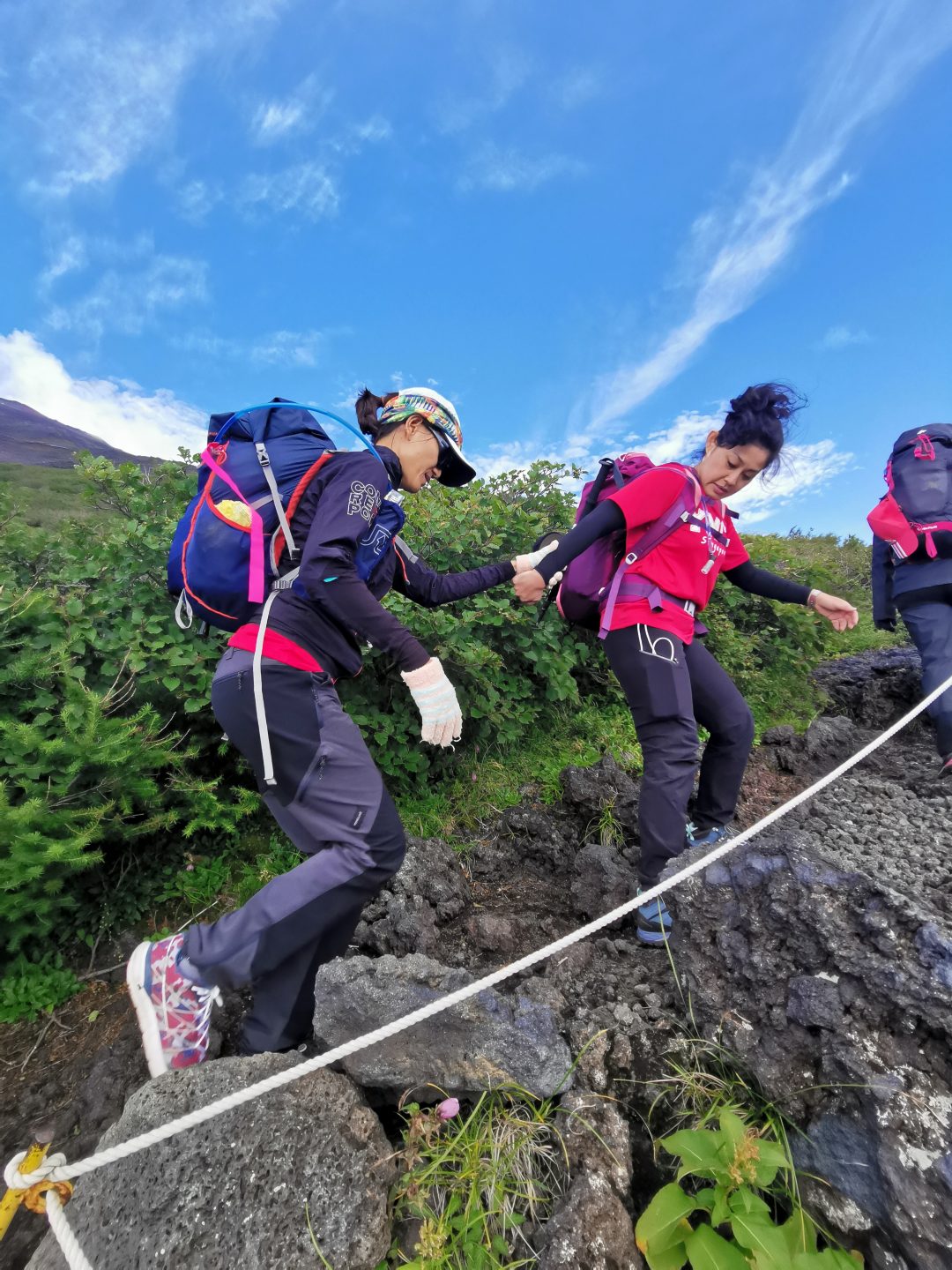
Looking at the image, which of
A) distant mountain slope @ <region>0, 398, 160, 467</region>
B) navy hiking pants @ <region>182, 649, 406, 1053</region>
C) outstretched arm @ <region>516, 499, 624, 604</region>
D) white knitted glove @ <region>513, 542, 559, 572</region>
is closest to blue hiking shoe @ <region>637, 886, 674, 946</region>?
navy hiking pants @ <region>182, 649, 406, 1053</region>

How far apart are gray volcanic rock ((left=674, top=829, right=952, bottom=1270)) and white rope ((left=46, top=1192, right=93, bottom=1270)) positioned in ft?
5.61

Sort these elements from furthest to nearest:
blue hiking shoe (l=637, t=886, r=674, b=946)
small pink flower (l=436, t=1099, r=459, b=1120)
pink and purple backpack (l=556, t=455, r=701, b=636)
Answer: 1. pink and purple backpack (l=556, t=455, r=701, b=636)
2. blue hiking shoe (l=637, t=886, r=674, b=946)
3. small pink flower (l=436, t=1099, r=459, b=1120)

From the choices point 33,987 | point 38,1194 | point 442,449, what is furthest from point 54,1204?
point 442,449

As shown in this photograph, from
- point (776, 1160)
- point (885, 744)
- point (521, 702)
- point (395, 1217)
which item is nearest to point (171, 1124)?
point (395, 1217)

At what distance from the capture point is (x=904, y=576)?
165 inches

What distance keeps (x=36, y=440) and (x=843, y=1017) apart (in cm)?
8832

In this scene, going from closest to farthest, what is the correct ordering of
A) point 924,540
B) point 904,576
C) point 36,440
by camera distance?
point 924,540, point 904,576, point 36,440

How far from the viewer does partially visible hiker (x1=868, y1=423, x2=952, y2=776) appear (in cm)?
397

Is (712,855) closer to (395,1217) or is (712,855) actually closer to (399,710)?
(395,1217)

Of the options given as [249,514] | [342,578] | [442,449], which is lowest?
[342,578]

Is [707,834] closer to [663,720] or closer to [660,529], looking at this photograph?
[663,720]

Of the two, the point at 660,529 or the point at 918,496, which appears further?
the point at 918,496

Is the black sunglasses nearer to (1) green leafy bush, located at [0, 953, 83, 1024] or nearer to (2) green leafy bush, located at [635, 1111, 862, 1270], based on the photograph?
(2) green leafy bush, located at [635, 1111, 862, 1270]

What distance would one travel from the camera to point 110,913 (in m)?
2.96
